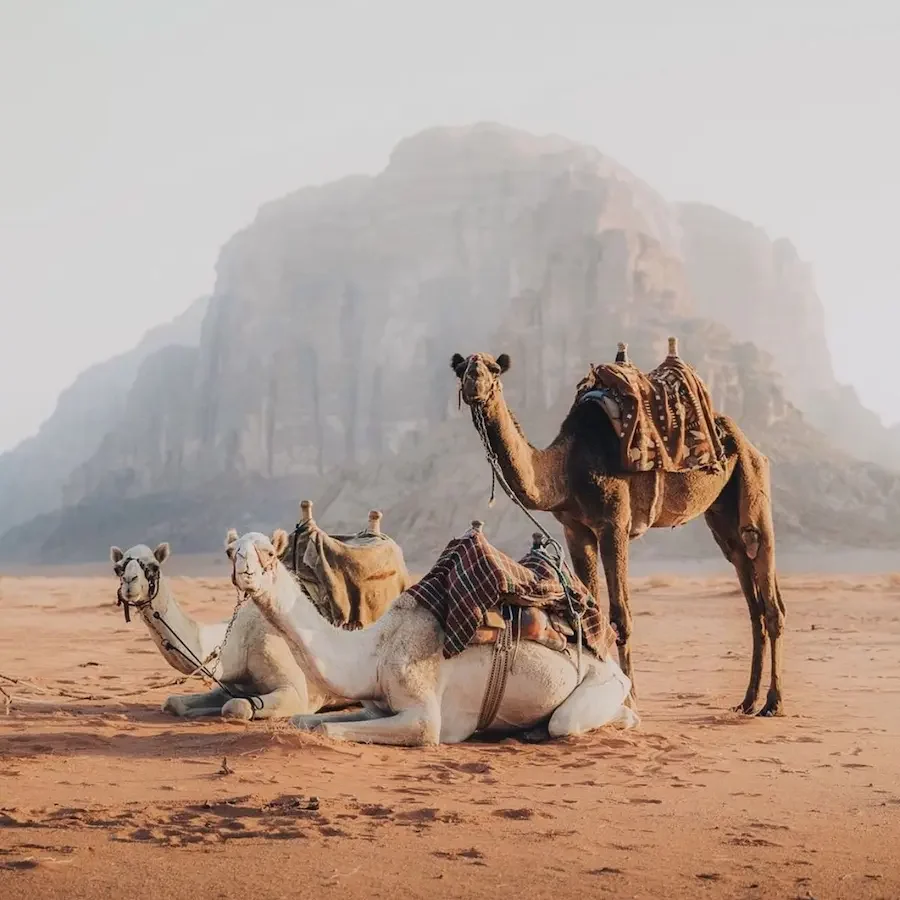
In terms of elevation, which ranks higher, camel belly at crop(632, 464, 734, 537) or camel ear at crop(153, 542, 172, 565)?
camel belly at crop(632, 464, 734, 537)

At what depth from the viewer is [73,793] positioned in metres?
5.41

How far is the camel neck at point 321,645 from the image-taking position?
657cm

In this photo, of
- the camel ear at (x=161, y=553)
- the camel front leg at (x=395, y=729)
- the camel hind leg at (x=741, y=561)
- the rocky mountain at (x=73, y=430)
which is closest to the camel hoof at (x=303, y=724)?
the camel front leg at (x=395, y=729)

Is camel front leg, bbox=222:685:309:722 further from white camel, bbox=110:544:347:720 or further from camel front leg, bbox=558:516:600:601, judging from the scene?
camel front leg, bbox=558:516:600:601

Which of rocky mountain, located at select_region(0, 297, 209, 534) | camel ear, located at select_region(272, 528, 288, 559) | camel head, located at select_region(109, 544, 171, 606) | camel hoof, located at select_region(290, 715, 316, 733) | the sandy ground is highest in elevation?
rocky mountain, located at select_region(0, 297, 209, 534)

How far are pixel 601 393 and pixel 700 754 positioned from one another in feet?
10.0

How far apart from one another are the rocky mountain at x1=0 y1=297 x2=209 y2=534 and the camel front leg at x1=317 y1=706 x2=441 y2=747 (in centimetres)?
14609

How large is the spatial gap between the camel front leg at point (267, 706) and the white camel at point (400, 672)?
0.82 metres

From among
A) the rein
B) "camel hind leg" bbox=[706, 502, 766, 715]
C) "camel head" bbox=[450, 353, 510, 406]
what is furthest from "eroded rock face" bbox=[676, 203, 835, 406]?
the rein

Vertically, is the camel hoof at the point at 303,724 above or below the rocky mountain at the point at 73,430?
below

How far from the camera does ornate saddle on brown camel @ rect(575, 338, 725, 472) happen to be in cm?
899

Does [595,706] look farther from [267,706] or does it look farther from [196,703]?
[196,703]

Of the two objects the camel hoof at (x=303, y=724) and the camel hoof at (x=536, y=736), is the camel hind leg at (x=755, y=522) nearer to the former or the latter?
the camel hoof at (x=536, y=736)

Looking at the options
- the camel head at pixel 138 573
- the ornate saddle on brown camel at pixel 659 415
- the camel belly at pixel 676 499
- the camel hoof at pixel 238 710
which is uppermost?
the ornate saddle on brown camel at pixel 659 415
